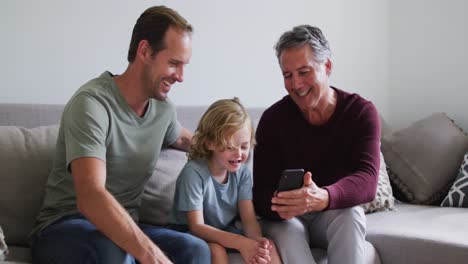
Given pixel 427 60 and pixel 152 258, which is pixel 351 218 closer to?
pixel 152 258

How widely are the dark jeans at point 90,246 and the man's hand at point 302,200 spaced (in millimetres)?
257

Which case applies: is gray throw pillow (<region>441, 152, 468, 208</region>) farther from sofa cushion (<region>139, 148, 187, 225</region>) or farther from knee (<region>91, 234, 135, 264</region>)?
knee (<region>91, 234, 135, 264</region>)

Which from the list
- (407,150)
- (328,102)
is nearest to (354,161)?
(328,102)

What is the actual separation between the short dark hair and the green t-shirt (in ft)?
0.49

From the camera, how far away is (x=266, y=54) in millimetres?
3141

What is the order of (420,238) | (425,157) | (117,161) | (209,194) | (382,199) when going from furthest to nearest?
(425,157)
(382,199)
(420,238)
(209,194)
(117,161)

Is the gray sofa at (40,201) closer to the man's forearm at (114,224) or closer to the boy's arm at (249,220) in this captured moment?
the boy's arm at (249,220)

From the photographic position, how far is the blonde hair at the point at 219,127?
201cm

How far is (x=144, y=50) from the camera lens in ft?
6.55

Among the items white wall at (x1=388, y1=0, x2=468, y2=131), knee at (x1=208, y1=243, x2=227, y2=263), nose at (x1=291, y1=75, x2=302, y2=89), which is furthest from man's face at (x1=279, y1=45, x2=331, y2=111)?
white wall at (x1=388, y1=0, x2=468, y2=131)

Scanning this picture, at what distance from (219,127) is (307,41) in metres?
0.41

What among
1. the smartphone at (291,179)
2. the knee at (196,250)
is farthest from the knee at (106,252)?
the smartphone at (291,179)

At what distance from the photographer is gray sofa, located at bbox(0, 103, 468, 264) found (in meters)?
2.00

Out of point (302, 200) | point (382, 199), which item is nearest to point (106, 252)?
point (302, 200)
